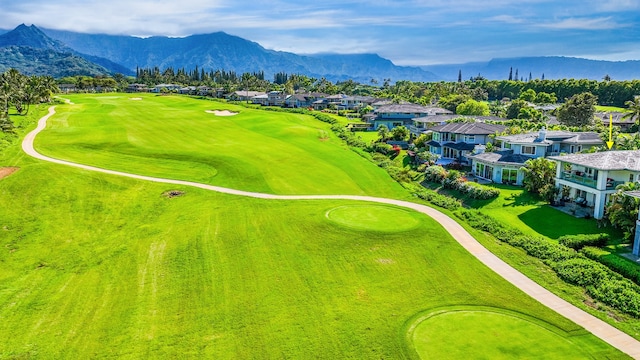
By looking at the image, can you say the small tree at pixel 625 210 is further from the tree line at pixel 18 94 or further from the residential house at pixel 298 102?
the residential house at pixel 298 102

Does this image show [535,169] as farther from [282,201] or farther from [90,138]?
[90,138]

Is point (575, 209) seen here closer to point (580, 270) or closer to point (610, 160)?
point (610, 160)

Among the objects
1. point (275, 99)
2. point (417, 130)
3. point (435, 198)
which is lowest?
point (435, 198)

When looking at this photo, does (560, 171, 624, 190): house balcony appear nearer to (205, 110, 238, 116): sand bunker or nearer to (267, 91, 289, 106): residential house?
(205, 110, 238, 116): sand bunker

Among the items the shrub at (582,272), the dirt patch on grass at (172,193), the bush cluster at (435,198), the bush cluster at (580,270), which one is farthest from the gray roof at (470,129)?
the dirt patch on grass at (172,193)

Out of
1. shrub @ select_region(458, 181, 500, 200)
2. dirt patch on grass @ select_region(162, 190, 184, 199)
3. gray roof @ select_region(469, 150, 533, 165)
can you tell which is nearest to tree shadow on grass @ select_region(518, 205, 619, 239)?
shrub @ select_region(458, 181, 500, 200)

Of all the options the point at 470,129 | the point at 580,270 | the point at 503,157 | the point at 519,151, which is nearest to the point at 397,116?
the point at 470,129
